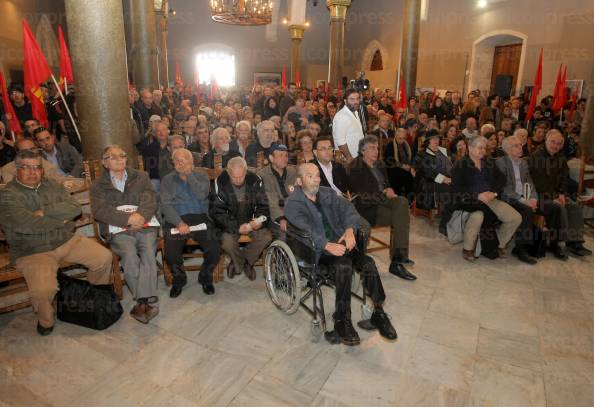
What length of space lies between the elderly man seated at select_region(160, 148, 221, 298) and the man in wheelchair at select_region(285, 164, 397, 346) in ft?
3.16

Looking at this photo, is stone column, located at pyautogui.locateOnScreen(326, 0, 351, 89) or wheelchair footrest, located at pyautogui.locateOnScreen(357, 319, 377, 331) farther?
stone column, located at pyautogui.locateOnScreen(326, 0, 351, 89)

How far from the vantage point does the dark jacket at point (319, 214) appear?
288 cm

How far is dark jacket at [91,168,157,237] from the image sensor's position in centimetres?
325

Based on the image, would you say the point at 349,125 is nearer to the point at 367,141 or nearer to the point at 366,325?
the point at 367,141

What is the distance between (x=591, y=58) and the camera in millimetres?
9055

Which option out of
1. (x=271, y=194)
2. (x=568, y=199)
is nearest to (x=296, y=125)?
(x=271, y=194)

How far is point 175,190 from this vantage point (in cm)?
360

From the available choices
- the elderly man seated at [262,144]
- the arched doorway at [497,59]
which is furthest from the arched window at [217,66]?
the elderly man seated at [262,144]

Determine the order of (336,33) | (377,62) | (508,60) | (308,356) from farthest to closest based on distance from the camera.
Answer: (377,62)
(336,33)
(508,60)
(308,356)

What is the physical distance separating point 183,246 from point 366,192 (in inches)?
70.0

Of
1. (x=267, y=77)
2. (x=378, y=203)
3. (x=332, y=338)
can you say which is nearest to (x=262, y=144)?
(x=378, y=203)

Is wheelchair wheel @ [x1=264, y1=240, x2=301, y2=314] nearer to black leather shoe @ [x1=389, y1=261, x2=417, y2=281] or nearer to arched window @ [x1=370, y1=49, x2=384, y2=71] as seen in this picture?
black leather shoe @ [x1=389, y1=261, x2=417, y2=281]

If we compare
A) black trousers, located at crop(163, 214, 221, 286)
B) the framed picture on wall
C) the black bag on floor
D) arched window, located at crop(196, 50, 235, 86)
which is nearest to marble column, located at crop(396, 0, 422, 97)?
black trousers, located at crop(163, 214, 221, 286)

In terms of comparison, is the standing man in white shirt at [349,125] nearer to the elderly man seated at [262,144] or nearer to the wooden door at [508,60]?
the elderly man seated at [262,144]
